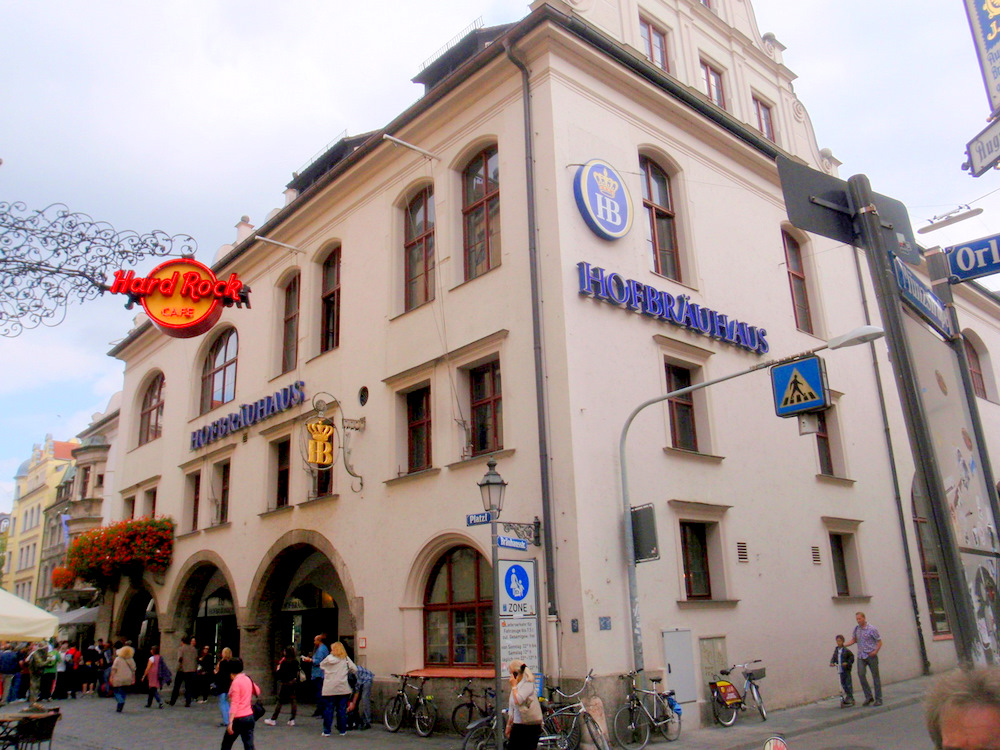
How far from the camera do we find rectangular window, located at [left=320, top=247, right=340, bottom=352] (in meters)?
21.0

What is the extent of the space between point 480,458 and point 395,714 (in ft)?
15.9

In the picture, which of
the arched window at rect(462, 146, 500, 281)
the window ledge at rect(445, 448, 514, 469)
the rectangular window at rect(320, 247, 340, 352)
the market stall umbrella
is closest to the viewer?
the market stall umbrella

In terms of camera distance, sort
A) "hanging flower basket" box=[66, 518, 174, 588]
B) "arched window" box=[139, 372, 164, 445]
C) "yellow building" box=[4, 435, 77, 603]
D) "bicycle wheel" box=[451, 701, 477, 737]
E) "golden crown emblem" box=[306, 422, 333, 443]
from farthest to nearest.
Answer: "yellow building" box=[4, 435, 77, 603], "arched window" box=[139, 372, 164, 445], "hanging flower basket" box=[66, 518, 174, 588], "golden crown emblem" box=[306, 422, 333, 443], "bicycle wheel" box=[451, 701, 477, 737]

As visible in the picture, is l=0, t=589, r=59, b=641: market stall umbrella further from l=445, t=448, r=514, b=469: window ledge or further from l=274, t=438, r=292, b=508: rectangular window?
l=274, t=438, r=292, b=508: rectangular window

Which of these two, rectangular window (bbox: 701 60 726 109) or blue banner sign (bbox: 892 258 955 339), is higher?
rectangular window (bbox: 701 60 726 109)

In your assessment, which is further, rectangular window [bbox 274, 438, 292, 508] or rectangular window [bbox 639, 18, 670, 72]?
rectangular window [bbox 274, 438, 292, 508]

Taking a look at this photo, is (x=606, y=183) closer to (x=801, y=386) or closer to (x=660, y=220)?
(x=660, y=220)

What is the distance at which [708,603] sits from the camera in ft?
48.7

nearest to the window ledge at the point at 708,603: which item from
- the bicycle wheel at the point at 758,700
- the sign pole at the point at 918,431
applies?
the bicycle wheel at the point at 758,700

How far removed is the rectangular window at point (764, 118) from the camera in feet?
72.5

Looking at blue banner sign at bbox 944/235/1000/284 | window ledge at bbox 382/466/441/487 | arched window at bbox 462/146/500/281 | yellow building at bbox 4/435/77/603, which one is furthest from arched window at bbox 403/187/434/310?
yellow building at bbox 4/435/77/603

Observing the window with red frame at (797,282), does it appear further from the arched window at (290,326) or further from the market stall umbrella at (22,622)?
the market stall umbrella at (22,622)

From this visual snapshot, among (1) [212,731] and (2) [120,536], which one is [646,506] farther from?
(2) [120,536]

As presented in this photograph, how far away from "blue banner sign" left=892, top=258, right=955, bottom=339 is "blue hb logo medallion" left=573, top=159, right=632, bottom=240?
35.3ft
